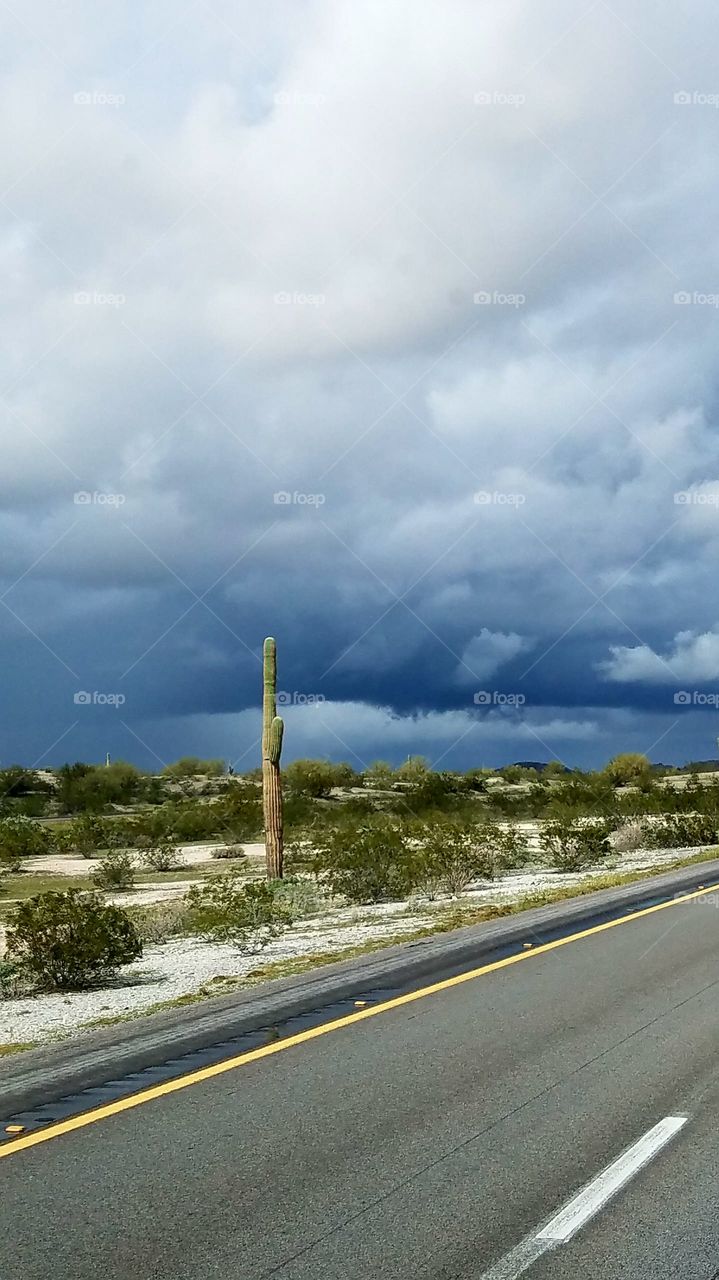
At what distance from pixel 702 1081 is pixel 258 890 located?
14406mm

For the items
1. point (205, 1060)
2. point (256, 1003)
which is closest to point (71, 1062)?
point (205, 1060)

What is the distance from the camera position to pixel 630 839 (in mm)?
41844

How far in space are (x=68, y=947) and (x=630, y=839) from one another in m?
31.0

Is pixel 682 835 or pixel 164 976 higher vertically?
pixel 682 835

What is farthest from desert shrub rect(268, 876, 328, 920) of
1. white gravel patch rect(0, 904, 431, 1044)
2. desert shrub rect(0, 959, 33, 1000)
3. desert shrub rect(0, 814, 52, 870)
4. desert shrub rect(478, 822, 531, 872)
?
desert shrub rect(0, 814, 52, 870)

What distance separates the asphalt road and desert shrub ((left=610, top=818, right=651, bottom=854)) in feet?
105

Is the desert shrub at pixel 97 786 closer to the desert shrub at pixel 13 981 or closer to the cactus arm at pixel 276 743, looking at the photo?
the cactus arm at pixel 276 743

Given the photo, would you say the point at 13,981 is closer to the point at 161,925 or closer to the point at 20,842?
the point at 161,925

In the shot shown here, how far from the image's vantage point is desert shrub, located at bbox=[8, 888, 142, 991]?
45.4ft

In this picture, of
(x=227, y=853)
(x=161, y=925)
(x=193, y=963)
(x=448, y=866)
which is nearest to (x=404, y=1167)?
(x=193, y=963)

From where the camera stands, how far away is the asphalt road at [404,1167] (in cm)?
502

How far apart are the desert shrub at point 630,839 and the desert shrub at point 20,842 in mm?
21839

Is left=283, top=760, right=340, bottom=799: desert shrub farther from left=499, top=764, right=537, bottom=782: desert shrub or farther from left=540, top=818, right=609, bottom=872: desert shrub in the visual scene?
left=540, top=818, right=609, bottom=872: desert shrub

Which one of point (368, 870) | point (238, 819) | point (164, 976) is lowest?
point (164, 976)
